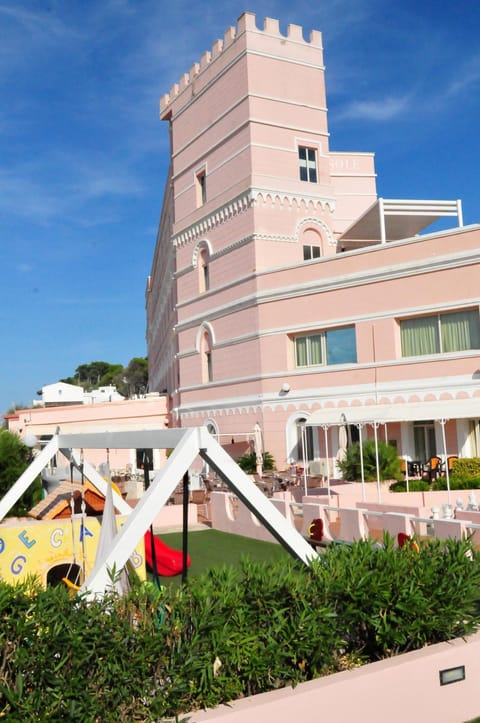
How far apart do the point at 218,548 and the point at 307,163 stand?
63.2 feet

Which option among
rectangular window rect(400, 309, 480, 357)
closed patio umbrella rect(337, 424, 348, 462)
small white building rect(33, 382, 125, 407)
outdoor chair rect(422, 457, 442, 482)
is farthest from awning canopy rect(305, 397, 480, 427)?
small white building rect(33, 382, 125, 407)

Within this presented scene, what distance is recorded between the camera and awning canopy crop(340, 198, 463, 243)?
2639 cm

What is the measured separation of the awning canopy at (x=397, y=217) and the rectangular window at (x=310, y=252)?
1912 millimetres

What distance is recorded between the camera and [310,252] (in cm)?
2972

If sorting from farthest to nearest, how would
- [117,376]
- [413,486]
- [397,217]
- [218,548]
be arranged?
[117,376], [397,217], [413,486], [218,548]

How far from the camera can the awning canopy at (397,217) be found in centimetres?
2639

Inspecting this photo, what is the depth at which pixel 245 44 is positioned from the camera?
28.3 metres

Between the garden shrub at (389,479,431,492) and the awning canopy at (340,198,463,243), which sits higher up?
the awning canopy at (340,198,463,243)

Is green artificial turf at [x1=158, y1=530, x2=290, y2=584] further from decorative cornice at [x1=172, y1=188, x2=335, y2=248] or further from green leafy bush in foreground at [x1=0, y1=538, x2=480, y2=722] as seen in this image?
decorative cornice at [x1=172, y1=188, x2=335, y2=248]

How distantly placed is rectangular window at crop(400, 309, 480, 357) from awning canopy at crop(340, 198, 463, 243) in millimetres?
3398

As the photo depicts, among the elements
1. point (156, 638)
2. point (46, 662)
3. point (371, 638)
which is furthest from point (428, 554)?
point (46, 662)

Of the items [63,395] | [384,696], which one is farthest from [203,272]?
[63,395]

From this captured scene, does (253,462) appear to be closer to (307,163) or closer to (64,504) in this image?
(307,163)

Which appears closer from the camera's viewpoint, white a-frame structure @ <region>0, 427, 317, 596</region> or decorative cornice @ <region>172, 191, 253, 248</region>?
white a-frame structure @ <region>0, 427, 317, 596</region>
